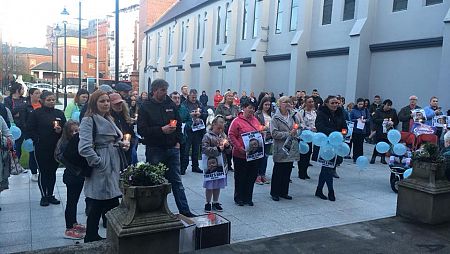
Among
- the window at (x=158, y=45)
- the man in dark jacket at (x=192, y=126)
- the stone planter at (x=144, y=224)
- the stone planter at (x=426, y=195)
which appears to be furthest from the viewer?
the window at (x=158, y=45)

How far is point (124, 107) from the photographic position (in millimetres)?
5879

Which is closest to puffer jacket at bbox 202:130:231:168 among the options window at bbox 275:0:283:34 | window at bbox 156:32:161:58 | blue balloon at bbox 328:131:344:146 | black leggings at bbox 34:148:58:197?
blue balloon at bbox 328:131:344:146

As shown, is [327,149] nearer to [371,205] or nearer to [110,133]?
[371,205]

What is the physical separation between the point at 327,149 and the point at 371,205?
1405 mm

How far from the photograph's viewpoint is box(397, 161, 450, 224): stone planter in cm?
615

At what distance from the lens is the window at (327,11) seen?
2305cm

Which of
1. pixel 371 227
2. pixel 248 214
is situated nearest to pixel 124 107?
pixel 248 214

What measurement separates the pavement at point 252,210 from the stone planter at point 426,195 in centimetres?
59

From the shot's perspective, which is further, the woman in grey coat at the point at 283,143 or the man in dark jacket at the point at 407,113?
the man in dark jacket at the point at 407,113

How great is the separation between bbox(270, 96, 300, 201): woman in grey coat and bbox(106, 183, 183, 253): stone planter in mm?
3633

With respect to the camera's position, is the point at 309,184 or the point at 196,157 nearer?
the point at 309,184

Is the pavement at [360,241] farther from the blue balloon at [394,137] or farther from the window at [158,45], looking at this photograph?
the window at [158,45]

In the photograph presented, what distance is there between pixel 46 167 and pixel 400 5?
17.5m

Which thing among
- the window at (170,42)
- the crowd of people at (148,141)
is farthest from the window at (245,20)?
the crowd of people at (148,141)
